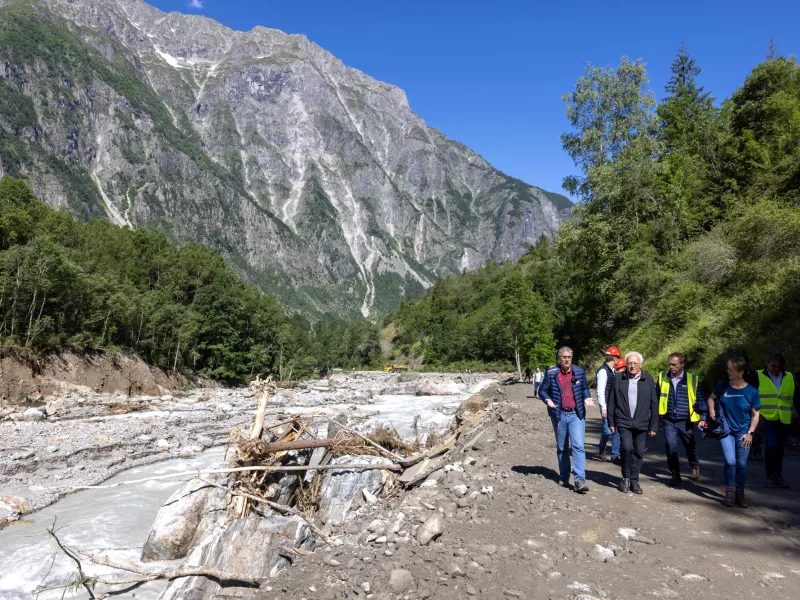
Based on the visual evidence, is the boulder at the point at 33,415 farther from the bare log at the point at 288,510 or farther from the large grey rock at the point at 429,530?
the large grey rock at the point at 429,530

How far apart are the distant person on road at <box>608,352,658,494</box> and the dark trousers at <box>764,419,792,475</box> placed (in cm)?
197

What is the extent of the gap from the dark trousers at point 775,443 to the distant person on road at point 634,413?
1.97m

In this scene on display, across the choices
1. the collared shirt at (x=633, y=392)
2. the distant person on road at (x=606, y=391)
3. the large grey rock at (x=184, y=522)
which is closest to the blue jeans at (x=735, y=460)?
the collared shirt at (x=633, y=392)

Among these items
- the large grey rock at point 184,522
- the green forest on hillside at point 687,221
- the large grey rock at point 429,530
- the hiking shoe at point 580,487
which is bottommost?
the large grey rock at point 184,522

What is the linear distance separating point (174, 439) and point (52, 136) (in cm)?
23332

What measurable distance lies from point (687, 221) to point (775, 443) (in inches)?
858

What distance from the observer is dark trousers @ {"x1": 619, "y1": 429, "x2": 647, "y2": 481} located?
7.13 metres

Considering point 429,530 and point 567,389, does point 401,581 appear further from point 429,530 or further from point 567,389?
point 567,389

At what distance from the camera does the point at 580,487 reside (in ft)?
23.2

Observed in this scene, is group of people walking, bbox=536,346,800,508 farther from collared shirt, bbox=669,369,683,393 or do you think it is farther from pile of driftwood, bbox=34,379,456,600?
pile of driftwood, bbox=34,379,456,600

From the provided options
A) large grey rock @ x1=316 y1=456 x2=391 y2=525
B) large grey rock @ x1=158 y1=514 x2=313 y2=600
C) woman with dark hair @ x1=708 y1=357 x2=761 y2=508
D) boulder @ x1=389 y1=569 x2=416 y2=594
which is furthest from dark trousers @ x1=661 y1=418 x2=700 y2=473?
large grey rock @ x1=158 y1=514 x2=313 y2=600

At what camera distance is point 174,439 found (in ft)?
67.7

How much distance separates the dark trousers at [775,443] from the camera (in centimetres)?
736

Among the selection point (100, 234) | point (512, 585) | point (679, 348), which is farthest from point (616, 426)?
point (100, 234)
